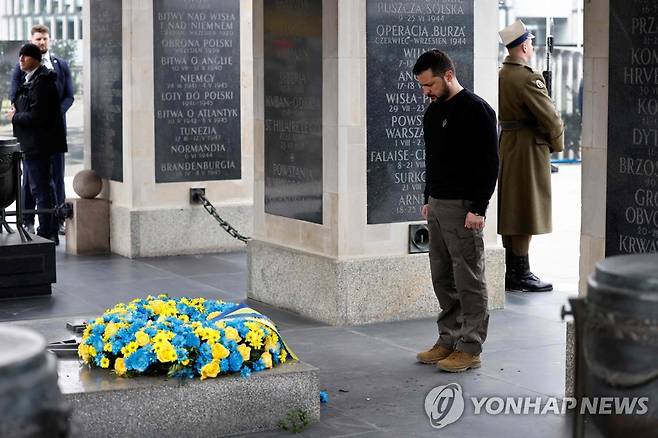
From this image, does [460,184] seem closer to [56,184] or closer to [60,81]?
[56,184]

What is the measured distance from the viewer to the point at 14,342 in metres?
3.29

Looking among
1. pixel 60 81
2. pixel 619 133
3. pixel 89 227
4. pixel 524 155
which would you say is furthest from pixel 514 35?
pixel 60 81

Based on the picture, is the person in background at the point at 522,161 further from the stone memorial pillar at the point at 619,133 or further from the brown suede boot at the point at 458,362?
the stone memorial pillar at the point at 619,133

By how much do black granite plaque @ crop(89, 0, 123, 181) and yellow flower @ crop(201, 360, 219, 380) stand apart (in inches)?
248

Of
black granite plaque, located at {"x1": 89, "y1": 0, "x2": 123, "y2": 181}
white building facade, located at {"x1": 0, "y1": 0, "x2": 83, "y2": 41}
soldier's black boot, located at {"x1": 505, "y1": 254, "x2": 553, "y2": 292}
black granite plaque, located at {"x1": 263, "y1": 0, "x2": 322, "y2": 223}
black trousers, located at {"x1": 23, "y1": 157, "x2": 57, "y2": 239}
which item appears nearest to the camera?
black granite plaque, located at {"x1": 263, "y1": 0, "x2": 322, "y2": 223}

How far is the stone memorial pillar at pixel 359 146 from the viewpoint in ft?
28.6

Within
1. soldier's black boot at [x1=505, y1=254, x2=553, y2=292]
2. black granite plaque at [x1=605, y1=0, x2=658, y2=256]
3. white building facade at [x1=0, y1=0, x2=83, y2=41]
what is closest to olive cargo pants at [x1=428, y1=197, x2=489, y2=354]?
black granite plaque at [x1=605, y1=0, x2=658, y2=256]

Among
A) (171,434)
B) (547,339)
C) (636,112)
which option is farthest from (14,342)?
(547,339)

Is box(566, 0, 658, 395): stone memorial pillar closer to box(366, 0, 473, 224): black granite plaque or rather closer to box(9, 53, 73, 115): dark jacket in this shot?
box(366, 0, 473, 224): black granite plaque

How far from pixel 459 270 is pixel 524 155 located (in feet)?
10.5

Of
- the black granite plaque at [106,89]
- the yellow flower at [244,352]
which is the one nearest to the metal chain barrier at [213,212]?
the black granite plaque at [106,89]

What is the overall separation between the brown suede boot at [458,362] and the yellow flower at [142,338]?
6.56 feet

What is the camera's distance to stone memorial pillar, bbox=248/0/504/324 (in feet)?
28.6

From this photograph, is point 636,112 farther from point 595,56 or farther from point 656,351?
point 656,351
